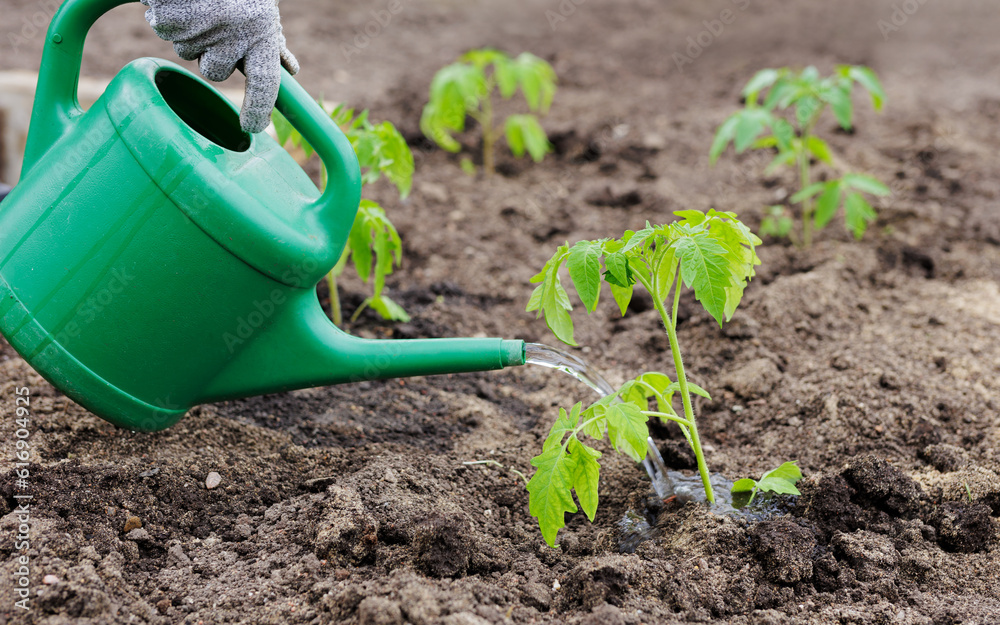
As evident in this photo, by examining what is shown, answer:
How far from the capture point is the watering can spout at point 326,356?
1.62m

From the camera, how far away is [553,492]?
4.85 ft

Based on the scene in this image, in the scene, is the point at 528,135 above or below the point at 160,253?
below

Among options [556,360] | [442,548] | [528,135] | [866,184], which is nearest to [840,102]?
[866,184]

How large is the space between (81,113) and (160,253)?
1.44ft

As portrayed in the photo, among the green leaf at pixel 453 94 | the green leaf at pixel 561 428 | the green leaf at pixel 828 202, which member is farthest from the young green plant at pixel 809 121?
the green leaf at pixel 561 428

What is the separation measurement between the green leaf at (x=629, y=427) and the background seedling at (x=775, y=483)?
40cm

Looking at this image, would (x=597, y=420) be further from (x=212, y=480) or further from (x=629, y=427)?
(x=212, y=480)

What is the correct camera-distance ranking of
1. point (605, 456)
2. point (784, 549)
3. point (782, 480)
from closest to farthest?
1. point (784, 549)
2. point (782, 480)
3. point (605, 456)

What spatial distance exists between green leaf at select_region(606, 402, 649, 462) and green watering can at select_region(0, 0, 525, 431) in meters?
0.27

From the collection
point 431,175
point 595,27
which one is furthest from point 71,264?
point 595,27

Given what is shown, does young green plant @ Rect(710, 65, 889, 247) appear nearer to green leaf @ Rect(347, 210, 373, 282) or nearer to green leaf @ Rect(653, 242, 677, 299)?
green leaf @ Rect(653, 242, 677, 299)

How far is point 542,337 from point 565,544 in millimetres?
1048

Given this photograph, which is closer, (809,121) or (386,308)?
(386,308)

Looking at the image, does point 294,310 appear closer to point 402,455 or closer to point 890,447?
point 402,455
